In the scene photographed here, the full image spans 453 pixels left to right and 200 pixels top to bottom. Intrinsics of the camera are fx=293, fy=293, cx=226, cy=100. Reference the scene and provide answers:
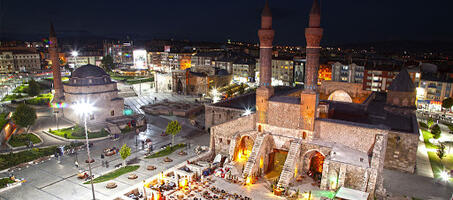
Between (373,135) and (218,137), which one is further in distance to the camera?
(218,137)

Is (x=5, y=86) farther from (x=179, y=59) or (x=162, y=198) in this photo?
(x=162, y=198)

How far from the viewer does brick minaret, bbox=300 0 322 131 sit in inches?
1078

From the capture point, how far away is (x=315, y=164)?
29.8m

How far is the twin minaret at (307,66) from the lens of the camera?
2745 cm

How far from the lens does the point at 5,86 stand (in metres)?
71.8

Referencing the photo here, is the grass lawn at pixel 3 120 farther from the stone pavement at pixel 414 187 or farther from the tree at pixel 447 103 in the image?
the tree at pixel 447 103

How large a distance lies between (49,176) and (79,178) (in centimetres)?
308

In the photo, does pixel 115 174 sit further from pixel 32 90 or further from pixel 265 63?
pixel 32 90

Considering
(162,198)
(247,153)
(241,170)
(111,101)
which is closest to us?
(162,198)

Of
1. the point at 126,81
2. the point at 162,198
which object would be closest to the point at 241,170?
the point at 162,198

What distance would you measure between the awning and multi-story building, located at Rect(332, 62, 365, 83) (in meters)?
61.8

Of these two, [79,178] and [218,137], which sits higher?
[218,137]

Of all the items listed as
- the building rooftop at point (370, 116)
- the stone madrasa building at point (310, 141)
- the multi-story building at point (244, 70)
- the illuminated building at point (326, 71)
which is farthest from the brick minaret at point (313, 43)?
the illuminated building at point (326, 71)

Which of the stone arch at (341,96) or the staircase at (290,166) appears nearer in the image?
the staircase at (290,166)
